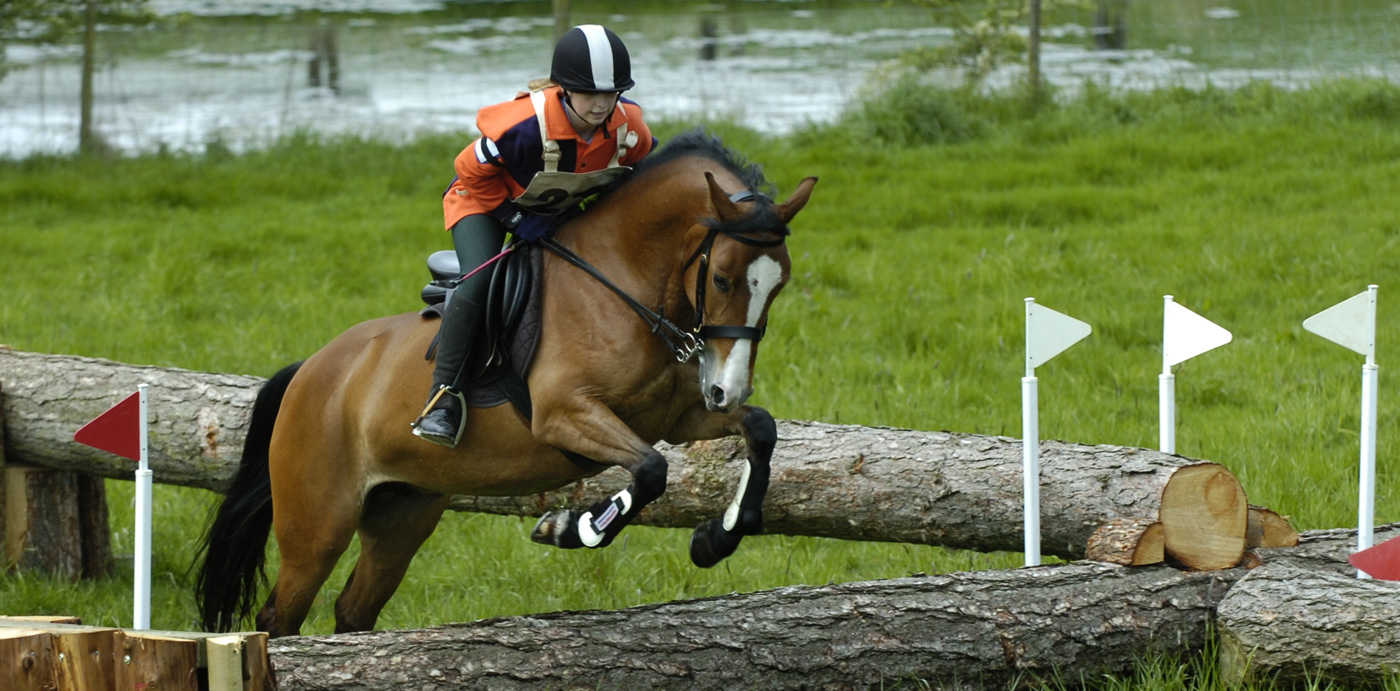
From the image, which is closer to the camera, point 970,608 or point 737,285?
point 737,285

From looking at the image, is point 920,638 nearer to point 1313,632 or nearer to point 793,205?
point 1313,632

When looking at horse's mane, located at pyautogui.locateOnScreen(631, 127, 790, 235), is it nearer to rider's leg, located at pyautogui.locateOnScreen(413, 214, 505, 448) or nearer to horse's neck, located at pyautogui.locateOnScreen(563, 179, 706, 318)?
horse's neck, located at pyautogui.locateOnScreen(563, 179, 706, 318)

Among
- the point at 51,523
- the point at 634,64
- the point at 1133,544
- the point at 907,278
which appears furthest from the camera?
the point at 634,64

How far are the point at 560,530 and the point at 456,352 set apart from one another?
682 millimetres

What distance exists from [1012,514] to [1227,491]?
0.83 m

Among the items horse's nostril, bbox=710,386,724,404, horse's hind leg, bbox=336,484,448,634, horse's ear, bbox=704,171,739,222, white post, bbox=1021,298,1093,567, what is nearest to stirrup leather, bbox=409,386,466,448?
horse's hind leg, bbox=336,484,448,634

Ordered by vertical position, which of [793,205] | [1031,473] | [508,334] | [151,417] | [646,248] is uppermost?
[793,205]

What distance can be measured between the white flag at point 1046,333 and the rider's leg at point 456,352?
1.94 m

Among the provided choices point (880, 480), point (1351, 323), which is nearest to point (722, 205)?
point (880, 480)

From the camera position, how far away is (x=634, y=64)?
1912 cm

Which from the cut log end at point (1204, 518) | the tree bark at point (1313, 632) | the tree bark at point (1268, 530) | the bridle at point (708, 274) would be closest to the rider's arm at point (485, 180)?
the bridle at point (708, 274)

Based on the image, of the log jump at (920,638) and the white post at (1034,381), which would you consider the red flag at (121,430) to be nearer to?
the log jump at (920,638)

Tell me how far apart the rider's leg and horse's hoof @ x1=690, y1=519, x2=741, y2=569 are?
0.85 m

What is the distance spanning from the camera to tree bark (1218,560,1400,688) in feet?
12.8
